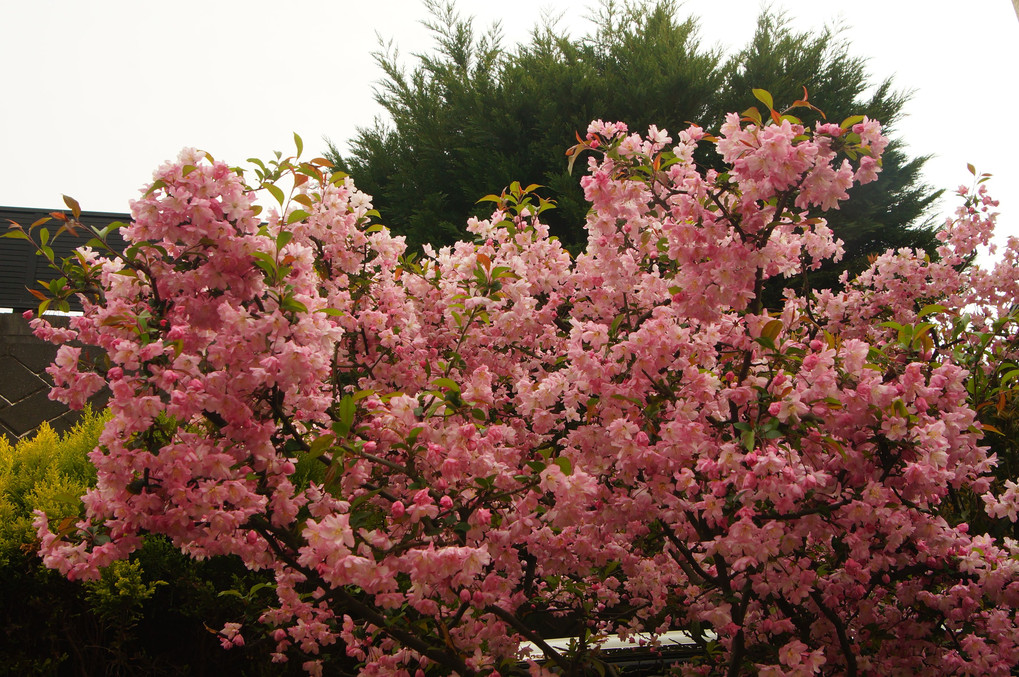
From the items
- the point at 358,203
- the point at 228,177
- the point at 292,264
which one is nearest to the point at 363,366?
the point at 358,203

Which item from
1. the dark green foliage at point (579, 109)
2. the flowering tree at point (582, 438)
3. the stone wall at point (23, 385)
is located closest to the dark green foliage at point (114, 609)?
the flowering tree at point (582, 438)

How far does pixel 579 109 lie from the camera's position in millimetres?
8469

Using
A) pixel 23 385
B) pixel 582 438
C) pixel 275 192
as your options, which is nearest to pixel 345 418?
pixel 275 192

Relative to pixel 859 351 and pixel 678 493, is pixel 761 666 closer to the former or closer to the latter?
pixel 678 493

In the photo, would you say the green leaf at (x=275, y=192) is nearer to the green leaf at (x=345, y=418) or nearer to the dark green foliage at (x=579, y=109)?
the green leaf at (x=345, y=418)

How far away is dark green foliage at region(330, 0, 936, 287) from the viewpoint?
816 centimetres

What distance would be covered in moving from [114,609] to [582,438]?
6.55 feet

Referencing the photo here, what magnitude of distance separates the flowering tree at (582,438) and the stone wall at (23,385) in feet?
12.3

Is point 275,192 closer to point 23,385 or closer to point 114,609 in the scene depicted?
point 114,609

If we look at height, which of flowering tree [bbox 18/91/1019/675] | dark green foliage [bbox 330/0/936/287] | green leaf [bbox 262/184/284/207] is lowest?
flowering tree [bbox 18/91/1019/675]

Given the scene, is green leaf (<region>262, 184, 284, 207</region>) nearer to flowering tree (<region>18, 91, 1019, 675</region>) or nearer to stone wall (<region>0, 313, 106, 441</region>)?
flowering tree (<region>18, 91, 1019, 675</region>)

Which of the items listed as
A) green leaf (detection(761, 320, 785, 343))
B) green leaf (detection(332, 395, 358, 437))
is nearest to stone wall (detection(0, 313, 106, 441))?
green leaf (detection(332, 395, 358, 437))

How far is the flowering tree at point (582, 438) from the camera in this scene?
1.83 meters

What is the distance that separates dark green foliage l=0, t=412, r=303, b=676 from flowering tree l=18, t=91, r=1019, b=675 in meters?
0.30
